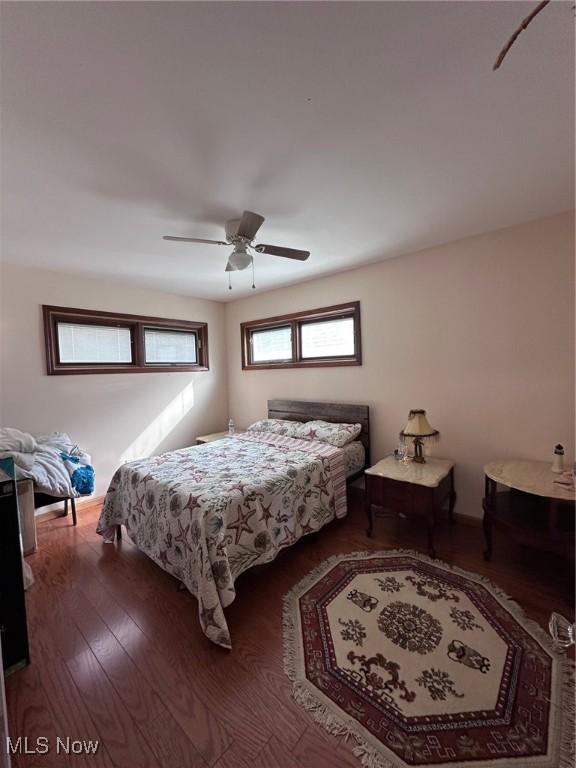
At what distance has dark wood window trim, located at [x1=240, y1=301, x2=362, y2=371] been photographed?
3.30 metres

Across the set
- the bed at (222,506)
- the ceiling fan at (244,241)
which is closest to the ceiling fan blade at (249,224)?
the ceiling fan at (244,241)

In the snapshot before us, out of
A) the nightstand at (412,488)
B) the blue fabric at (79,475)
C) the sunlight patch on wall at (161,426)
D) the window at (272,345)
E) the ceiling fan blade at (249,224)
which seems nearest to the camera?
the ceiling fan blade at (249,224)

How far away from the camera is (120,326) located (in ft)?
11.8

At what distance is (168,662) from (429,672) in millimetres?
1258

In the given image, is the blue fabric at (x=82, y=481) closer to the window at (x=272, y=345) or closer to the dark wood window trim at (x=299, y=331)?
the dark wood window trim at (x=299, y=331)

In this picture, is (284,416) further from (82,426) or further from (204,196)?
(204,196)

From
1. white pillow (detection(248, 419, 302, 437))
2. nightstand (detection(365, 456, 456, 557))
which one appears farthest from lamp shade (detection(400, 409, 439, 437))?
white pillow (detection(248, 419, 302, 437))

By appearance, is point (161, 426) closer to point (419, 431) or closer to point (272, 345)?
point (272, 345)

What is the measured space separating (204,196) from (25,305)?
2.33 metres

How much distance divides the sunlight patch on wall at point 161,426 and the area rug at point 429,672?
8.59 feet

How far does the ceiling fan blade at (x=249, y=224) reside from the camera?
1786mm

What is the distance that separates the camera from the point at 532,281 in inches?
91.0

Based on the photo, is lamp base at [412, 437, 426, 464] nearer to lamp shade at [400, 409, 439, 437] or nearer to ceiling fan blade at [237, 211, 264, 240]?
lamp shade at [400, 409, 439, 437]

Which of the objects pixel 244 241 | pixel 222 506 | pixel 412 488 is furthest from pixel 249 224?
pixel 412 488
